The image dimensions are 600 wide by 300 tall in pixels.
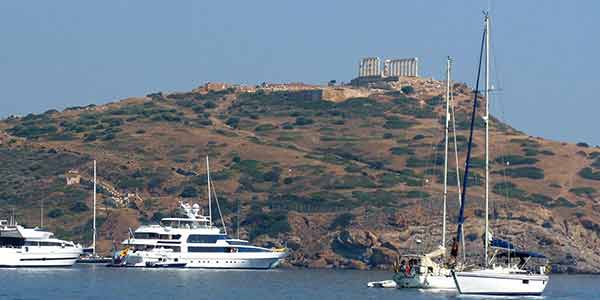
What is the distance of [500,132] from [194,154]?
3948 centimetres

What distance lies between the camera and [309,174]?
411ft

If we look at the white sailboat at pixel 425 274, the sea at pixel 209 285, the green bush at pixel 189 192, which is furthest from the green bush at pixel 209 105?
the white sailboat at pixel 425 274

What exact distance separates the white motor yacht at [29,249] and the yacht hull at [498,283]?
118ft

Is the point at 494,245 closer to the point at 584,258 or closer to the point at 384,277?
the point at 384,277

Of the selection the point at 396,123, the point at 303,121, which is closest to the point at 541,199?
the point at 396,123

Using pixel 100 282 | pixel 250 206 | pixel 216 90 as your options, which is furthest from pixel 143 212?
pixel 216 90

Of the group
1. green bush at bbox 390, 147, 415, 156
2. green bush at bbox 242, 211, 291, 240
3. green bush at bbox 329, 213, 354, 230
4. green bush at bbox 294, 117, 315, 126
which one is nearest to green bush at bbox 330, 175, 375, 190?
green bush at bbox 242, 211, 291, 240

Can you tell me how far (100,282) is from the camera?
7406 centimetres

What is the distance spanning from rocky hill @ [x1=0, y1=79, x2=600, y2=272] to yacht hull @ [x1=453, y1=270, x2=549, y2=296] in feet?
111

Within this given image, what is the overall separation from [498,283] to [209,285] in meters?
18.5

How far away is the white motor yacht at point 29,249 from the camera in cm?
8806

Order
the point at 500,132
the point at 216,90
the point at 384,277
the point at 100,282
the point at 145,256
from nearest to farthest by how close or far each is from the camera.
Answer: the point at 100,282
the point at 384,277
the point at 145,256
the point at 500,132
the point at 216,90

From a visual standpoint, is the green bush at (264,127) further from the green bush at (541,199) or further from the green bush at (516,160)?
the green bush at (541,199)

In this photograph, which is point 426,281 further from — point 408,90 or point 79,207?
point 408,90
